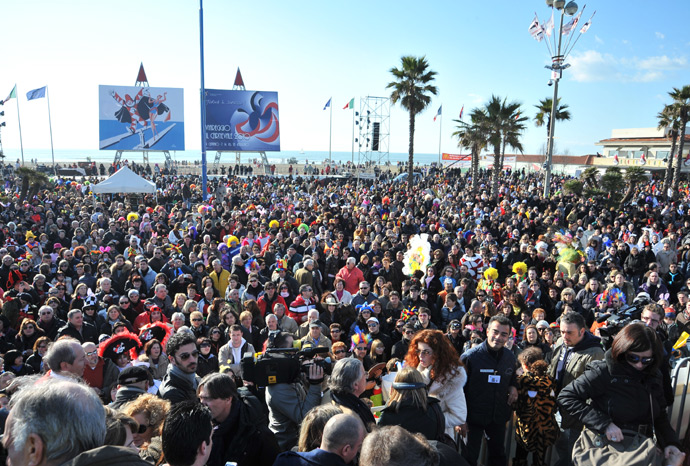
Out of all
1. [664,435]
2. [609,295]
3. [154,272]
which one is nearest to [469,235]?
[609,295]

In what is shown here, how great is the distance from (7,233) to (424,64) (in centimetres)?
2219

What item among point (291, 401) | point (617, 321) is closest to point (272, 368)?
point (291, 401)

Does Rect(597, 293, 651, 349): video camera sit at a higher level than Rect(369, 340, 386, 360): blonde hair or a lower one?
Result: higher

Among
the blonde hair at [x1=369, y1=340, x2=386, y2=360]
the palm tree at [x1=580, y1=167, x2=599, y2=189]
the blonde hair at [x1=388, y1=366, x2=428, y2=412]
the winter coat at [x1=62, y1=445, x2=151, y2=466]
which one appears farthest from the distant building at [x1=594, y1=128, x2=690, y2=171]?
the winter coat at [x1=62, y1=445, x2=151, y2=466]

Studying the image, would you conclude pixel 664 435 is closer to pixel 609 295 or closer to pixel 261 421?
pixel 261 421

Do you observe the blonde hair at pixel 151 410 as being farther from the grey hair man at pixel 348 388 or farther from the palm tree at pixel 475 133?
the palm tree at pixel 475 133

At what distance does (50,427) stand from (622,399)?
303 cm

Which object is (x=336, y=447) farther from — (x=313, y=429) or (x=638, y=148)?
(x=638, y=148)

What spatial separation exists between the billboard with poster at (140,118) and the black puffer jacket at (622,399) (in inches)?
1615

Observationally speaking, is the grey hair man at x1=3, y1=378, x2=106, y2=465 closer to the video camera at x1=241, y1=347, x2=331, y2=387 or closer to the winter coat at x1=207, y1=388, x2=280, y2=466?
the winter coat at x1=207, y1=388, x2=280, y2=466

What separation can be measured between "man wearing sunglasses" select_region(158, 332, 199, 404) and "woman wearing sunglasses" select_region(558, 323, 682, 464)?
2788 mm

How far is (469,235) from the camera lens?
1262 cm

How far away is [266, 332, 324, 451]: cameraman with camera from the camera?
3.38m

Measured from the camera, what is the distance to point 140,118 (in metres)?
40.1
